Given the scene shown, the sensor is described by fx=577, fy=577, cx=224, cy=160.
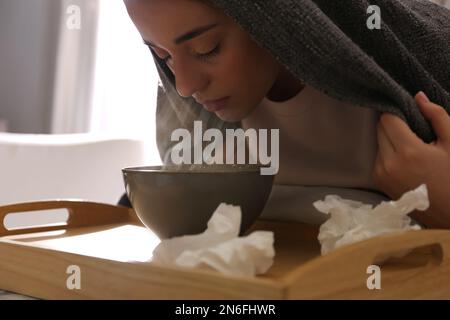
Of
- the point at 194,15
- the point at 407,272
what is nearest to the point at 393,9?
the point at 194,15

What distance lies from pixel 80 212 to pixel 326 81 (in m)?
0.38

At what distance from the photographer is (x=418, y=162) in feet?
1.99

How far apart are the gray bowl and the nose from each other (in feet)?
0.44

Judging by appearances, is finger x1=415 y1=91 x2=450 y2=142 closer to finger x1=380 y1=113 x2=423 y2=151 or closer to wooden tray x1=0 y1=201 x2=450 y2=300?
finger x1=380 y1=113 x2=423 y2=151

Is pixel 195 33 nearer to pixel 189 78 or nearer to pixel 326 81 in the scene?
pixel 189 78

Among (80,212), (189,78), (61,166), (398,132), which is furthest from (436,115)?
(61,166)

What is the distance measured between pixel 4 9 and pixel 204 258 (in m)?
1.97

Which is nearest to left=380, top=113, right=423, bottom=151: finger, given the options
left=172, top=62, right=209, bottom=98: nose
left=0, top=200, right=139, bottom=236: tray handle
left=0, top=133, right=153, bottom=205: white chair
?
left=172, top=62, right=209, bottom=98: nose

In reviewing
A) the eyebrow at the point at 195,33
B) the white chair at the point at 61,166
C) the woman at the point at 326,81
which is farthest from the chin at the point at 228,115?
the white chair at the point at 61,166

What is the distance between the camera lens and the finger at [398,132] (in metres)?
0.61

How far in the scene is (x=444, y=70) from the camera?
73 centimetres

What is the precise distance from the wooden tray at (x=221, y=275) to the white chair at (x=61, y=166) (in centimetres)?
80

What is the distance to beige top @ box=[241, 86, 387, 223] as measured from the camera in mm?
741

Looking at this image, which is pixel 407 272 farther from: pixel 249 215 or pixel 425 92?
pixel 425 92
